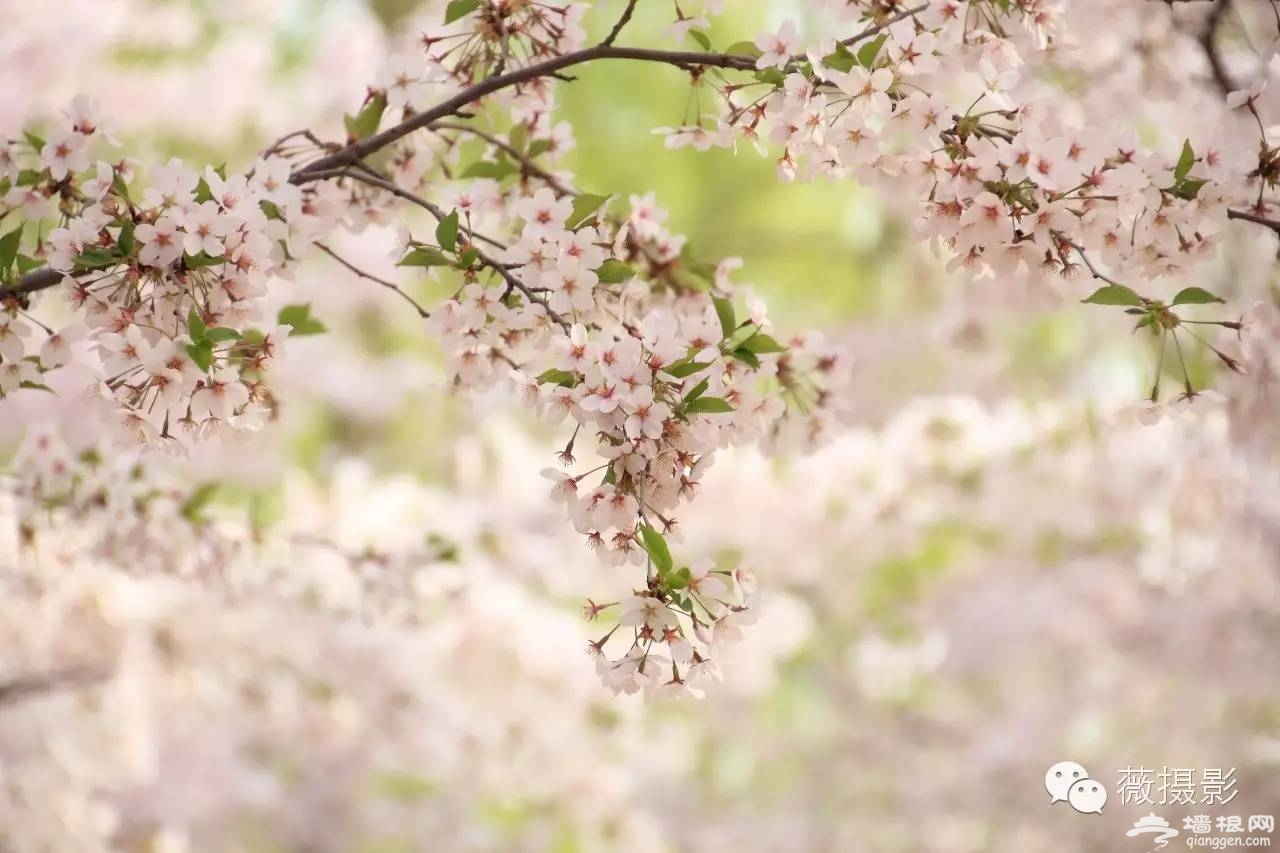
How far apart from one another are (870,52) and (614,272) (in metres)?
0.36

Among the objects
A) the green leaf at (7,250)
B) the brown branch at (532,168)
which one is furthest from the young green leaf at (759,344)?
the green leaf at (7,250)

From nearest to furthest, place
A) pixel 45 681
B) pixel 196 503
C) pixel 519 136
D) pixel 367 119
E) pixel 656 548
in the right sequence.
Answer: pixel 656 548, pixel 367 119, pixel 519 136, pixel 196 503, pixel 45 681

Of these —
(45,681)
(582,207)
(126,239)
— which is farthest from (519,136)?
(45,681)

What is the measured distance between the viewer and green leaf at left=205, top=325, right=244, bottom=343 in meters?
1.10

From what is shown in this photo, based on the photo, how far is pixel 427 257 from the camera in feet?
4.04

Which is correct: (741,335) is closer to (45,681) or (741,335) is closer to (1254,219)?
(1254,219)

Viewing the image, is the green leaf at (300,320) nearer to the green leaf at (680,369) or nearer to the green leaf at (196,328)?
the green leaf at (196,328)

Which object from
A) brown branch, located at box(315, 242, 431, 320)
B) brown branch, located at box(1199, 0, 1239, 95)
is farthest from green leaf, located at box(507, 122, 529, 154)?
brown branch, located at box(1199, 0, 1239, 95)

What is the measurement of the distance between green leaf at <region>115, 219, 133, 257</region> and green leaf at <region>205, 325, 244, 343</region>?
125 mm

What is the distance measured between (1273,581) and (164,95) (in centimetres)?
478

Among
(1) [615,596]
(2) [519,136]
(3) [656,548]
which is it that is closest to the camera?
(3) [656,548]

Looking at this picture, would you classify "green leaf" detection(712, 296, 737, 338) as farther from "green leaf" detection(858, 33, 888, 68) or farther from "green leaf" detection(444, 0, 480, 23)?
"green leaf" detection(444, 0, 480, 23)

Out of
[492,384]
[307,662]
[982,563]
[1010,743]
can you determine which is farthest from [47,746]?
[1010,743]

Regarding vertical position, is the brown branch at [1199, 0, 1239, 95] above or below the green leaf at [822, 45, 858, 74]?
above
